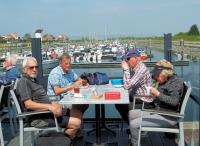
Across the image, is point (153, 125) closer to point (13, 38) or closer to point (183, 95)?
point (183, 95)

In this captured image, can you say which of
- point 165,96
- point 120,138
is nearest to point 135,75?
point 165,96

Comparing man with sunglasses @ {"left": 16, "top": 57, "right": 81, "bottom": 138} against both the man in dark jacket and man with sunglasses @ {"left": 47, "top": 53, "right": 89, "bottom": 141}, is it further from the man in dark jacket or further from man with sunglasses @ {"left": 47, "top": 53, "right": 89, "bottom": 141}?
the man in dark jacket

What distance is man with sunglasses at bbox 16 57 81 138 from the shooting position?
4.07 meters

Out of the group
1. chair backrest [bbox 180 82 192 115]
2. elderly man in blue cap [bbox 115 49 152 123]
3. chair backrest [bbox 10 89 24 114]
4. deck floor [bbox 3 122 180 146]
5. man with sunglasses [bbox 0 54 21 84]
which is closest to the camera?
chair backrest [bbox 180 82 192 115]

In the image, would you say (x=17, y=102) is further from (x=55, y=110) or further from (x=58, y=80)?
(x=58, y=80)

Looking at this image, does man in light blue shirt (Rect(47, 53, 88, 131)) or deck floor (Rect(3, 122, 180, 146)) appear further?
man in light blue shirt (Rect(47, 53, 88, 131))

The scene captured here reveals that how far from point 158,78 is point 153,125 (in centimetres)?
63

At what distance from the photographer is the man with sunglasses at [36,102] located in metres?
4.07

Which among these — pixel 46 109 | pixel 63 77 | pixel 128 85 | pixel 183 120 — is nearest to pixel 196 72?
pixel 183 120

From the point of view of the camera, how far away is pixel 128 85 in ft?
15.7

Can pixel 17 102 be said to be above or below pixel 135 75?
below

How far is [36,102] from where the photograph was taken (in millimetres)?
4211

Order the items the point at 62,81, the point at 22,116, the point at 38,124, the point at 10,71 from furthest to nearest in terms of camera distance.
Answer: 1. the point at 10,71
2. the point at 62,81
3. the point at 38,124
4. the point at 22,116

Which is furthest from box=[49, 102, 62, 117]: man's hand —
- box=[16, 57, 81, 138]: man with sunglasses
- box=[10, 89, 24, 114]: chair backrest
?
box=[10, 89, 24, 114]: chair backrest
